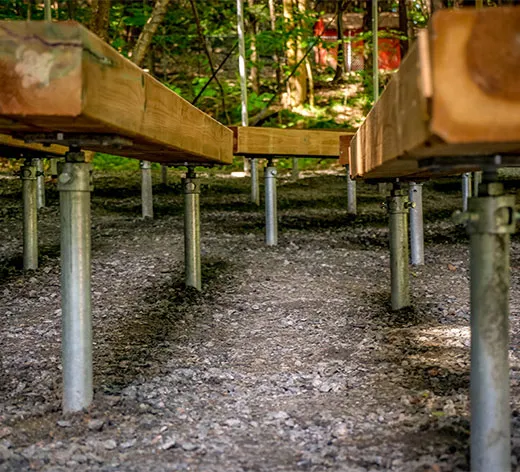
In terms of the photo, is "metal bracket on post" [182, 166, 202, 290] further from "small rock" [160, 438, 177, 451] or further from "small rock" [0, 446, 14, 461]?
"small rock" [0, 446, 14, 461]

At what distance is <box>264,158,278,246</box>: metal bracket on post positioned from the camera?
259 inches

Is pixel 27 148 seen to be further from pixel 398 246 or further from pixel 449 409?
pixel 449 409

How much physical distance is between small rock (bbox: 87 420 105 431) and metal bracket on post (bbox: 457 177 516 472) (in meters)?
1.24

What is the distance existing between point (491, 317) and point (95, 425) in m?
1.36

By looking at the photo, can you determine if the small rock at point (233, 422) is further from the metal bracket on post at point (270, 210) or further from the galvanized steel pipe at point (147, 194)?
the galvanized steel pipe at point (147, 194)

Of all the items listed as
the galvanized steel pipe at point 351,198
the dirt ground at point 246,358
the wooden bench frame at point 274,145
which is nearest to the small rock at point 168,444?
the dirt ground at point 246,358

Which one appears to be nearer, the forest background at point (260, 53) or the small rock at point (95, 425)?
the small rock at point (95, 425)

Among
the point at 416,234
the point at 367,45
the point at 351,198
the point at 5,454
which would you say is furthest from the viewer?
the point at 367,45

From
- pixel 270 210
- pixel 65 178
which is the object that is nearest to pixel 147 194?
pixel 270 210

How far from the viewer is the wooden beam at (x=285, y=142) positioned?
543 centimetres

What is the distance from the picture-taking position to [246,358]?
3.43 meters

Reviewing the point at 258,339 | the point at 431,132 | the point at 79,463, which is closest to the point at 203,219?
the point at 258,339

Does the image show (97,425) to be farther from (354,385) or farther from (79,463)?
(354,385)

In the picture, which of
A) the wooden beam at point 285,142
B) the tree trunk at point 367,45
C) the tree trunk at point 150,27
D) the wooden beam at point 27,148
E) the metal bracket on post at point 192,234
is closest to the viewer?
the wooden beam at point 27,148
